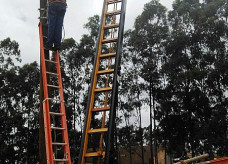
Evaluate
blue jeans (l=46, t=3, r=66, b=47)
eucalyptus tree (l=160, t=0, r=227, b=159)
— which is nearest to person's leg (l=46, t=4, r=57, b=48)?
blue jeans (l=46, t=3, r=66, b=47)

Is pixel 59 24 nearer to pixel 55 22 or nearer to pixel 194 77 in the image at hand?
pixel 55 22

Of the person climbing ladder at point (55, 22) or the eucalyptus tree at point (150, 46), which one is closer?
the person climbing ladder at point (55, 22)

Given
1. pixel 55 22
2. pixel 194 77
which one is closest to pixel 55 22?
pixel 55 22

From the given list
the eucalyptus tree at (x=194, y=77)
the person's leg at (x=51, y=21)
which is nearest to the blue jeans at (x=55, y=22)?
the person's leg at (x=51, y=21)

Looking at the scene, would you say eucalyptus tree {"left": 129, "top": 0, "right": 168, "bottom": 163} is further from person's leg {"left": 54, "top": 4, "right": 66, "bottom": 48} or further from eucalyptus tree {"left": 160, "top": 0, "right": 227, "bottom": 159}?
person's leg {"left": 54, "top": 4, "right": 66, "bottom": 48}

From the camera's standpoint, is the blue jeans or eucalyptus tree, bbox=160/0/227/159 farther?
eucalyptus tree, bbox=160/0/227/159

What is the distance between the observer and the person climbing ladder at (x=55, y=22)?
508cm

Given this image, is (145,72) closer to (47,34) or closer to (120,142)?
(120,142)

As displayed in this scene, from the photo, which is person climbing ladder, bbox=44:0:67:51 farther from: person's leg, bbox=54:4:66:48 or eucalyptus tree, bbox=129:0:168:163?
eucalyptus tree, bbox=129:0:168:163

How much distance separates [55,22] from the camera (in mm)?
5160

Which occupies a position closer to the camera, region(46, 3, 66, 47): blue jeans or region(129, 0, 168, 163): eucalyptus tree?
region(46, 3, 66, 47): blue jeans

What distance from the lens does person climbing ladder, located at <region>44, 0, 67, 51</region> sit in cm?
508

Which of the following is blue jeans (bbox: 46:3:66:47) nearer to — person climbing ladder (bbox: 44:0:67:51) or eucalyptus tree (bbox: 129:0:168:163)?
person climbing ladder (bbox: 44:0:67:51)

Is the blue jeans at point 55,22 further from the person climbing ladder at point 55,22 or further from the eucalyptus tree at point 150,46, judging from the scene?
the eucalyptus tree at point 150,46
